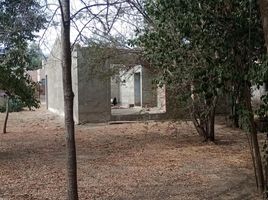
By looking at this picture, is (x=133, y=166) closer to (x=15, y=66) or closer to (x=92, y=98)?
(x=15, y=66)

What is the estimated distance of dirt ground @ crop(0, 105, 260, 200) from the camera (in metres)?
7.46

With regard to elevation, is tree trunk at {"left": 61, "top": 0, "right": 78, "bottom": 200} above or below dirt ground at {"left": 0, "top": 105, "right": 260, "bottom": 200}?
above

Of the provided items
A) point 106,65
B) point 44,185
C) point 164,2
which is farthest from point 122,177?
point 106,65

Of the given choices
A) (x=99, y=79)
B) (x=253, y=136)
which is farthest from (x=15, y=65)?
(x=99, y=79)

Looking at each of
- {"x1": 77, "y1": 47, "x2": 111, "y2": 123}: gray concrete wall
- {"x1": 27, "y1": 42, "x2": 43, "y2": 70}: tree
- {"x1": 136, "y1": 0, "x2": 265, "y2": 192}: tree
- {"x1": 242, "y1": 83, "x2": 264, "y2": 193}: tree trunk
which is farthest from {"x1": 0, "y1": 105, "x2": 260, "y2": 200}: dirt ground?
{"x1": 77, "y1": 47, "x2": 111, "y2": 123}: gray concrete wall

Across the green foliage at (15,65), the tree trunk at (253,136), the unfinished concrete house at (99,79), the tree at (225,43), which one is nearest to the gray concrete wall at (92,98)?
the unfinished concrete house at (99,79)

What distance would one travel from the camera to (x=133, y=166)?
9.88 m

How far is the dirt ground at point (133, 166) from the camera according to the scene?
24.5 feet

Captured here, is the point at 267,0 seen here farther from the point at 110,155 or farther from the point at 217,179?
the point at 110,155

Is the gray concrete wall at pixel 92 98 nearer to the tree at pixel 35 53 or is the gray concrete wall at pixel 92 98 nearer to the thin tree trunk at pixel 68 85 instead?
the tree at pixel 35 53

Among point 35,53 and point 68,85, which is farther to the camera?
point 35,53

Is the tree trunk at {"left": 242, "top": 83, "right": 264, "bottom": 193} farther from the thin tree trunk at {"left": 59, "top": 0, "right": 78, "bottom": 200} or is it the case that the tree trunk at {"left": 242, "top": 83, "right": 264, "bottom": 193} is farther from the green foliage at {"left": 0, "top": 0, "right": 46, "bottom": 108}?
the green foliage at {"left": 0, "top": 0, "right": 46, "bottom": 108}

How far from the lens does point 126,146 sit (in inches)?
518

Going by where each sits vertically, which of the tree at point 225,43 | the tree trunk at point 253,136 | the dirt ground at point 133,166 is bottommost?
the dirt ground at point 133,166
